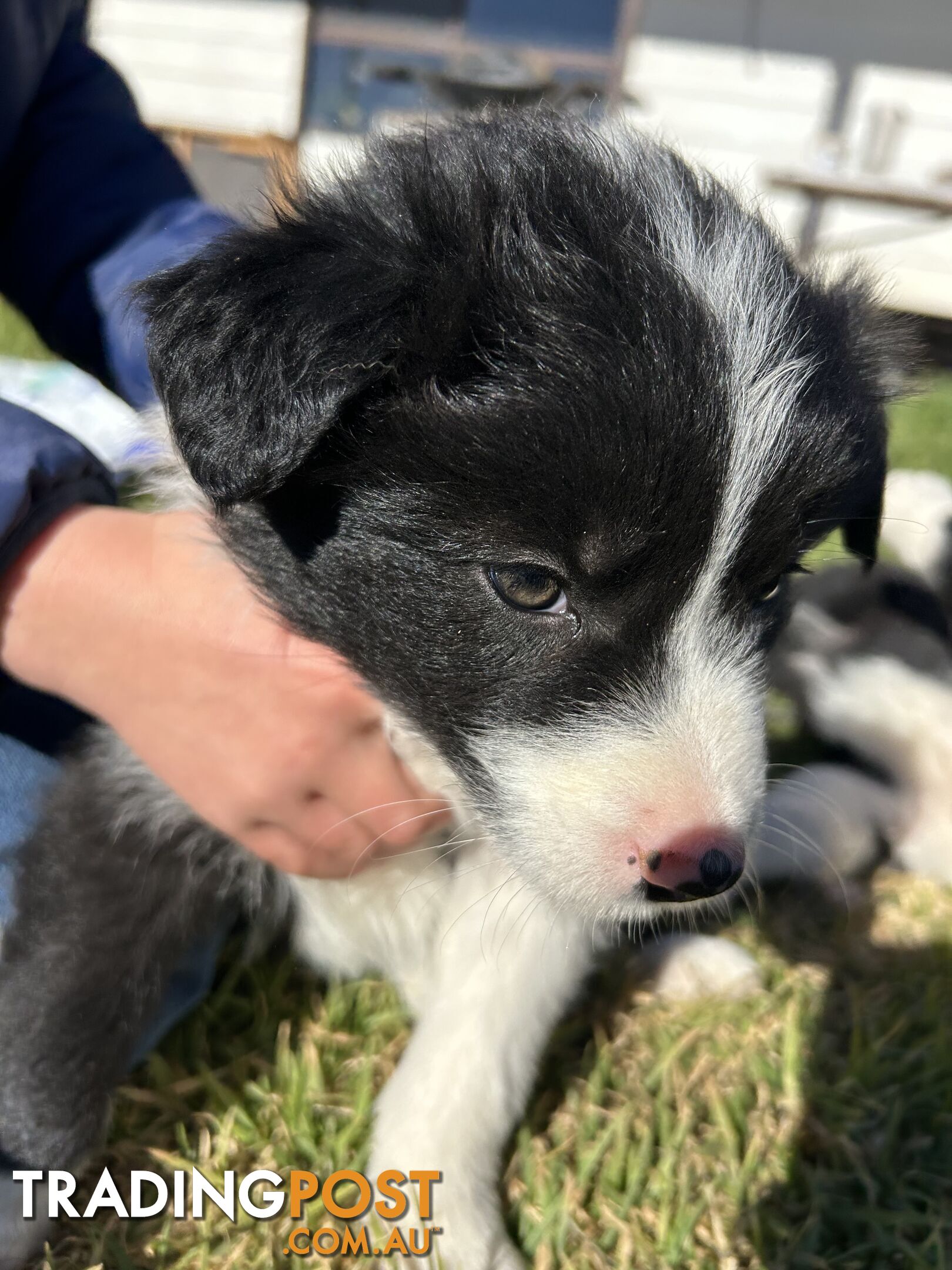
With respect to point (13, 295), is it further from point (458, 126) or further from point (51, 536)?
point (458, 126)

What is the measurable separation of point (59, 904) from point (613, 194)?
4.58 feet

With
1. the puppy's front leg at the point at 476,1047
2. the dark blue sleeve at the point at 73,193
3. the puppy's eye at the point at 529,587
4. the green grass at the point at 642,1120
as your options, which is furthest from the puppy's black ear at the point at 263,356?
the dark blue sleeve at the point at 73,193

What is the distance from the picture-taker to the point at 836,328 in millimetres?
1725

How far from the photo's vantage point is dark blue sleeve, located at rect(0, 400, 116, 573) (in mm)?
1778

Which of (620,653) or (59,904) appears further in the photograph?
(59,904)

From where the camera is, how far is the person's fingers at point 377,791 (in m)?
1.76

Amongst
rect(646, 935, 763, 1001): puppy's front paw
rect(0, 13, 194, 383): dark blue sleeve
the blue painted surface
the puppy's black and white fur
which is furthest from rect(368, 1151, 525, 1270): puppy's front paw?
the blue painted surface

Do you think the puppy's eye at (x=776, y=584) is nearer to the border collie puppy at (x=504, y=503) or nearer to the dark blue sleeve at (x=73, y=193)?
the border collie puppy at (x=504, y=503)

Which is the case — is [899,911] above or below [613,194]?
below

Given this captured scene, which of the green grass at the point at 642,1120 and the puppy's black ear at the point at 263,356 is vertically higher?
the puppy's black ear at the point at 263,356

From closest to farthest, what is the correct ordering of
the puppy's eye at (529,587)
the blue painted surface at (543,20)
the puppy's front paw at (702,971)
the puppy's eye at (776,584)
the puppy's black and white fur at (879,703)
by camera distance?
the puppy's eye at (529,587) < the puppy's eye at (776,584) < the puppy's front paw at (702,971) < the puppy's black and white fur at (879,703) < the blue painted surface at (543,20)

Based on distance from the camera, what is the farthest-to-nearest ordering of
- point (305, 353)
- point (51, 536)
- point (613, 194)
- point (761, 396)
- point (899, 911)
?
point (899, 911), point (51, 536), point (613, 194), point (761, 396), point (305, 353)

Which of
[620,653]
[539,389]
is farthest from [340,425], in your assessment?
[620,653]

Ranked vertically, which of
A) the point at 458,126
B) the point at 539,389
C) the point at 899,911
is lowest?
the point at 899,911
